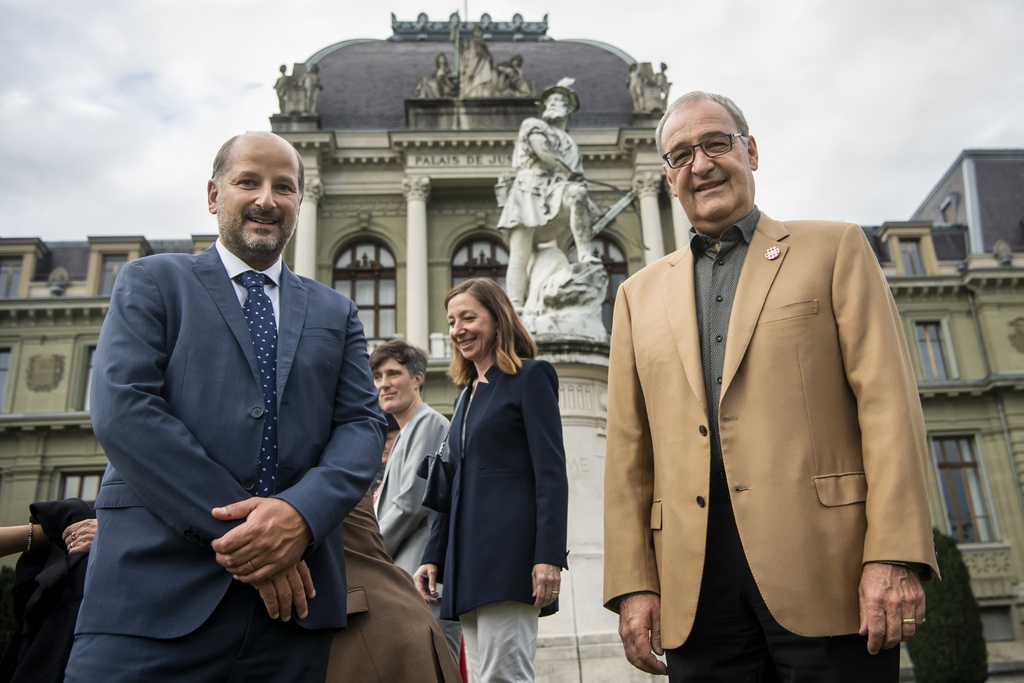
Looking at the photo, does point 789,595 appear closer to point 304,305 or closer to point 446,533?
point 304,305

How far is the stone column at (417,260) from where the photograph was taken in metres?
24.1

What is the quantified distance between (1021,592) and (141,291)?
2568cm

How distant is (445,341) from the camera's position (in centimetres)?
2411

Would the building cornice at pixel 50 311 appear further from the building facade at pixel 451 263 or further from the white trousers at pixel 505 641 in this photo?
the white trousers at pixel 505 641

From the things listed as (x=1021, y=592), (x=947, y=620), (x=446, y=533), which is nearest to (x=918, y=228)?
(x=1021, y=592)

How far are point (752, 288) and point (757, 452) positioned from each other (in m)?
0.45

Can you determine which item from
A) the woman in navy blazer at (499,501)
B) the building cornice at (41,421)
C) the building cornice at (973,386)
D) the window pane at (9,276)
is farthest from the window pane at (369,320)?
the woman in navy blazer at (499,501)

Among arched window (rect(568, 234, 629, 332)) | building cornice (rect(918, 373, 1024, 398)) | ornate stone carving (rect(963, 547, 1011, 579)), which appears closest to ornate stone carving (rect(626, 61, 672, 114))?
arched window (rect(568, 234, 629, 332))

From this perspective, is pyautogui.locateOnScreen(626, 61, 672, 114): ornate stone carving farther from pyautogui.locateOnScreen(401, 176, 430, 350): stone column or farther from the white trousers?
the white trousers

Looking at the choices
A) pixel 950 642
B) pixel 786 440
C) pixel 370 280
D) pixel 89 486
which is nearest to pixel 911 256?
pixel 950 642

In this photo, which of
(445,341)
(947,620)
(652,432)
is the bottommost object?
(947,620)

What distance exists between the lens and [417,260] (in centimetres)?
2503

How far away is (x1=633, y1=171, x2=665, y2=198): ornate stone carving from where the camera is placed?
25703 millimetres

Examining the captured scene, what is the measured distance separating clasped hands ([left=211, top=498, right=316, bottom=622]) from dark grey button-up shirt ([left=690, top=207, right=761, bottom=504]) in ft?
3.37
